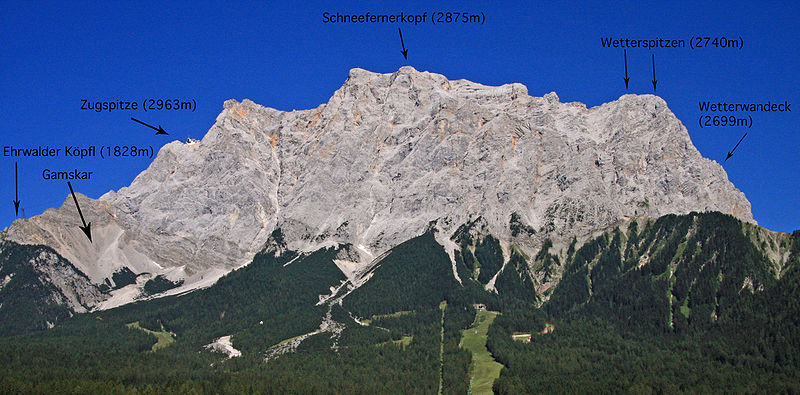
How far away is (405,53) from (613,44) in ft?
115

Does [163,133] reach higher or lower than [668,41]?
lower

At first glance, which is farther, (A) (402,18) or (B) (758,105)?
(B) (758,105)

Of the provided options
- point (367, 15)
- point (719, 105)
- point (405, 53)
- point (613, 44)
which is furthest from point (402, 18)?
point (719, 105)

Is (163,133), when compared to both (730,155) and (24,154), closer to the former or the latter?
(24,154)

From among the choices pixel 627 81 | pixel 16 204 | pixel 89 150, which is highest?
pixel 627 81

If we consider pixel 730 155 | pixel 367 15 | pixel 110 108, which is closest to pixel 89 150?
pixel 110 108

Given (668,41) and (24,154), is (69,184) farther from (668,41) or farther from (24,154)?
(668,41)

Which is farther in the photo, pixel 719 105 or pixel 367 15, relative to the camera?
pixel 719 105

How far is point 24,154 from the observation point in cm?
15525

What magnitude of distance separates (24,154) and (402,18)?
6568 centimetres

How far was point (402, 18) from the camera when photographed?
14725cm

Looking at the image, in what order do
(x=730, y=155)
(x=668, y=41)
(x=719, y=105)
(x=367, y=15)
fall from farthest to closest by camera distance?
(x=730, y=155), (x=719, y=105), (x=668, y=41), (x=367, y=15)

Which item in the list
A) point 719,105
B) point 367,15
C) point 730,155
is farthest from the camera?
point 730,155

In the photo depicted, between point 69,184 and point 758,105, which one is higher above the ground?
point 758,105
